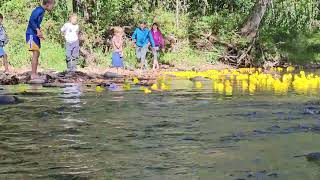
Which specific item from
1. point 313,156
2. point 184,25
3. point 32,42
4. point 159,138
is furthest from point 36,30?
point 184,25

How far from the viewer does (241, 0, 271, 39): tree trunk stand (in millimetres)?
23125

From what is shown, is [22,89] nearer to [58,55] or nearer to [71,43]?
[71,43]

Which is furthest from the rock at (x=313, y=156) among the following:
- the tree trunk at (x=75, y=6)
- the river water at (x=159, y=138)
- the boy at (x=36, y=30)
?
the tree trunk at (x=75, y=6)

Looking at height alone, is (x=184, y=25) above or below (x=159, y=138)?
above

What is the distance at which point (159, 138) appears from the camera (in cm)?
495

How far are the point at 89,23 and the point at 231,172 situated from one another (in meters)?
18.0

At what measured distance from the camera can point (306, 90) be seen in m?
10.1

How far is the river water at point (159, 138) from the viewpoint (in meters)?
3.74

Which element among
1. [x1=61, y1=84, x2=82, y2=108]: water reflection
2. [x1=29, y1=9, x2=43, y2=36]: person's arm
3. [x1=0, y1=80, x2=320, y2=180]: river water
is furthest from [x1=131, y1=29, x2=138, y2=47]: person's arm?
[x1=0, y1=80, x2=320, y2=180]: river water

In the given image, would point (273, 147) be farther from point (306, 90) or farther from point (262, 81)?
point (262, 81)

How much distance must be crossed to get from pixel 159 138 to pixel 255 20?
63.3 feet

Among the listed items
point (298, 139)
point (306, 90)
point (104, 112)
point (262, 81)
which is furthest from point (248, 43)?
point (298, 139)

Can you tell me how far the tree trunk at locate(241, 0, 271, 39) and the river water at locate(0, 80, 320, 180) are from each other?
49.7 ft

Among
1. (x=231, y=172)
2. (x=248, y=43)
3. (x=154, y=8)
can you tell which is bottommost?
(x=231, y=172)
